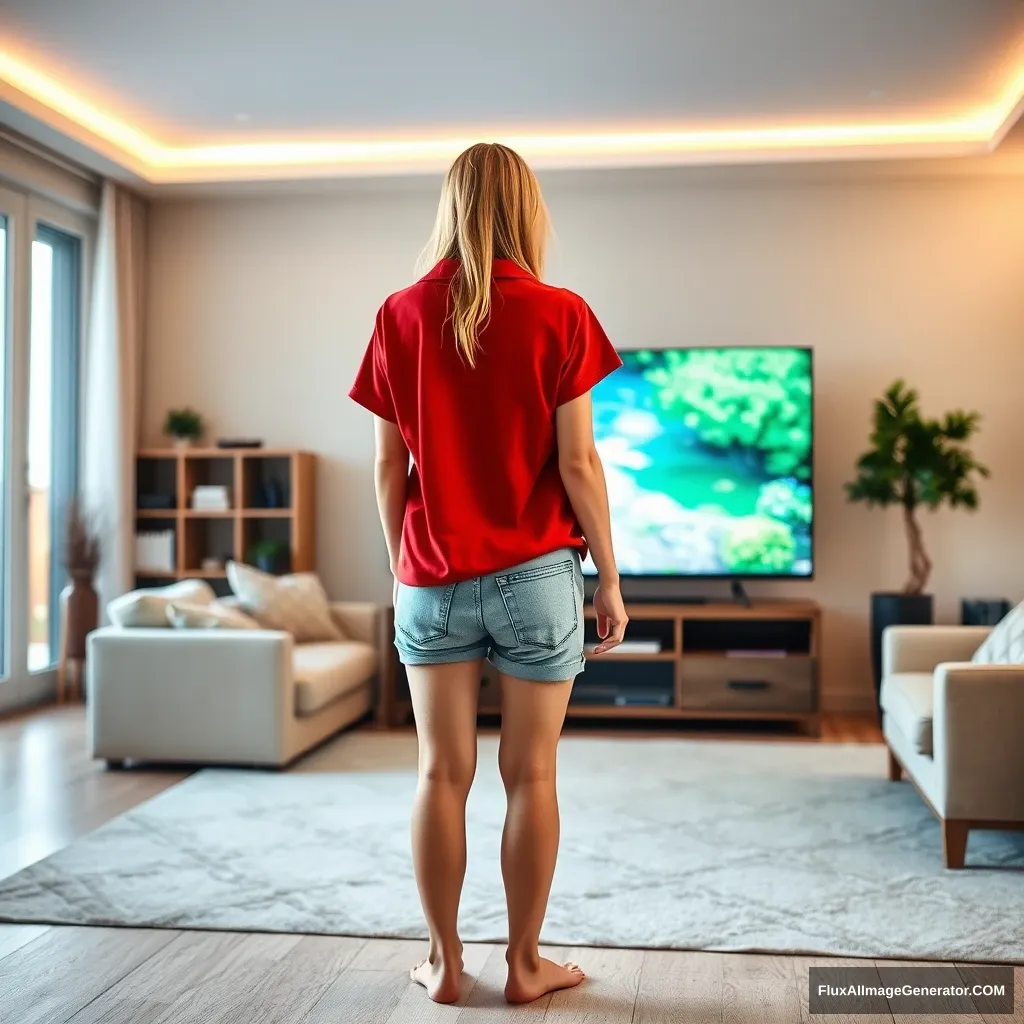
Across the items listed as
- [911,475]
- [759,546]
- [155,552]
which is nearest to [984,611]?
[911,475]

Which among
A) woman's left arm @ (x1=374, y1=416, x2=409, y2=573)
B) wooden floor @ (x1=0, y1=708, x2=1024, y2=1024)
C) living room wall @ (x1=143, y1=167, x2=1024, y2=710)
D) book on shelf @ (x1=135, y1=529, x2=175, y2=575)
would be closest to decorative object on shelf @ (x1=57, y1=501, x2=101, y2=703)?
book on shelf @ (x1=135, y1=529, x2=175, y2=575)

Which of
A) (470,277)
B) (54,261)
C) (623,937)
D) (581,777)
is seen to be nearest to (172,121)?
(54,261)

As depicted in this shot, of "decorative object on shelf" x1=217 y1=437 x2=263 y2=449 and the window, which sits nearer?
the window

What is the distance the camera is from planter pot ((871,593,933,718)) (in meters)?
5.31

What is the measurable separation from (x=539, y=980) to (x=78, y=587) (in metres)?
4.04

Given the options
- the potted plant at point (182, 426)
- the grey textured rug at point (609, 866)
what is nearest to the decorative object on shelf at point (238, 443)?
the potted plant at point (182, 426)

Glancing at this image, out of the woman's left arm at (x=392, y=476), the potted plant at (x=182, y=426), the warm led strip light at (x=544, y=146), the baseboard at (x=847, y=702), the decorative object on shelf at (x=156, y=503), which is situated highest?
the warm led strip light at (x=544, y=146)

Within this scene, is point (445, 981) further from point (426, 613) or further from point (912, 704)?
point (912, 704)

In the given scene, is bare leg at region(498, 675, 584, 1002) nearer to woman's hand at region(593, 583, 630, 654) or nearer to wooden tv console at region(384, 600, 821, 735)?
woman's hand at region(593, 583, 630, 654)

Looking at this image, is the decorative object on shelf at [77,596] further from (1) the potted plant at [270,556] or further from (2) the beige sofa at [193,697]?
(2) the beige sofa at [193,697]

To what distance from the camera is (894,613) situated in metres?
5.34

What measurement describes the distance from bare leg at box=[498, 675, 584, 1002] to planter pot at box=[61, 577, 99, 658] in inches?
156

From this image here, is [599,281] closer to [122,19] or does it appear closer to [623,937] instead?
[122,19]

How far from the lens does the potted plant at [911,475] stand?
5246 millimetres
